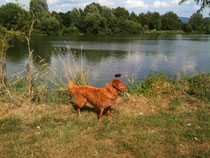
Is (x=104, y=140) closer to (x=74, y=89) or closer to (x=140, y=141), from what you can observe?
(x=140, y=141)

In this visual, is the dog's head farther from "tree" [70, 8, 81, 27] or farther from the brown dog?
"tree" [70, 8, 81, 27]

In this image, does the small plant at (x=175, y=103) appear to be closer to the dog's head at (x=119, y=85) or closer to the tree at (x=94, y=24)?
the dog's head at (x=119, y=85)

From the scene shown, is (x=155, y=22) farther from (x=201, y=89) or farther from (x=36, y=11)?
(x=36, y=11)

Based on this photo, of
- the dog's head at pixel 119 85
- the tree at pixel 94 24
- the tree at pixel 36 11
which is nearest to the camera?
the dog's head at pixel 119 85

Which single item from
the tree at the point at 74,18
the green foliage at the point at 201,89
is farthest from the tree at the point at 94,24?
the green foliage at the point at 201,89

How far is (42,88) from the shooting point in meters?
6.06

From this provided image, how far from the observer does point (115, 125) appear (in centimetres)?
424

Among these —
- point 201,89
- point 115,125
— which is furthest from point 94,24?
point 115,125

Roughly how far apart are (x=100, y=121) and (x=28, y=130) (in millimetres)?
1602

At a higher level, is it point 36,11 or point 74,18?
point 74,18

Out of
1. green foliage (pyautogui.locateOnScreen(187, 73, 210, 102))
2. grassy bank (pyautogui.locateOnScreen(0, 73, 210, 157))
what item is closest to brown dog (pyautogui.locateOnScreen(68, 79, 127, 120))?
grassy bank (pyautogui.locateOnScreen(0, 73, 210, 157))

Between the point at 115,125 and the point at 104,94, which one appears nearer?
the point at 115,125

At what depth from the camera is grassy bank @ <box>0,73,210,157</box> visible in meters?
3.39

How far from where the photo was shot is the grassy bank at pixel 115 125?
3.39 m
